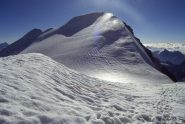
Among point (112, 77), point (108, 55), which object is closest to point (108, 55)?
point (108, 55)

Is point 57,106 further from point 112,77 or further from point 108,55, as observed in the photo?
point 108,55

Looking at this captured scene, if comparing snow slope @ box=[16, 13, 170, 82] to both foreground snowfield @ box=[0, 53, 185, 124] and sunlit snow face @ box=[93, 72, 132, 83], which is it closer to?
sunlit snow face @ box=[93, 72, 132, 83]

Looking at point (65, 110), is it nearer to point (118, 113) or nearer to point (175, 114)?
point (118, 113)

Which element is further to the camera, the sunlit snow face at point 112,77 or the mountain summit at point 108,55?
the mountain summit at point 108,55

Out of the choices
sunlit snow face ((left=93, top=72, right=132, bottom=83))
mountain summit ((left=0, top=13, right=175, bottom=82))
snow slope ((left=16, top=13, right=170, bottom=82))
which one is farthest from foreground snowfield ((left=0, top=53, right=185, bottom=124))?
snow slope ((left=16, top=13, right=170, bottom=82))

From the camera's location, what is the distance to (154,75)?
27578 millimetres

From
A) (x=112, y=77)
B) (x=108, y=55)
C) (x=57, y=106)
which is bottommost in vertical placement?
(x=57, y=106)

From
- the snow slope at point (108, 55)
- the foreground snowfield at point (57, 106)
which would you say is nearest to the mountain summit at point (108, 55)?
the snow slope at point (108, 55)

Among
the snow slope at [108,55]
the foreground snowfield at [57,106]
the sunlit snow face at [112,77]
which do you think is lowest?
the foreground snowfield at [57,106]

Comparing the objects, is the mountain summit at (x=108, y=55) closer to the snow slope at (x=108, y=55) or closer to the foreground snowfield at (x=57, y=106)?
the snow slope at (x=108, y=55)

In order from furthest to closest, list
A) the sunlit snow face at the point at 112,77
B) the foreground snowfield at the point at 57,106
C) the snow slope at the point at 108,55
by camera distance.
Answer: the snow slope at the point at 108,55 → the sunlit snow face at the point at 112,77 → the foreground snowfield at the point at 57,106

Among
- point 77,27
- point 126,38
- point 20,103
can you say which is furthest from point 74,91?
point 77,27

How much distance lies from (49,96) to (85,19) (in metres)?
53.9

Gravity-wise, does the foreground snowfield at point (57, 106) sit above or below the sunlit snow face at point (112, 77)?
below
